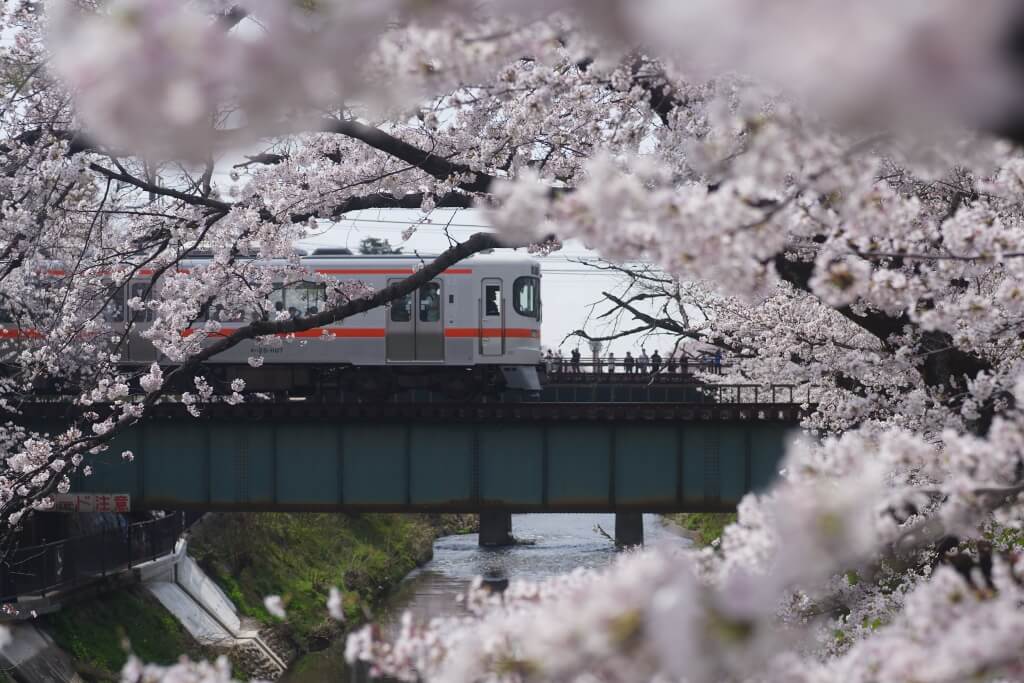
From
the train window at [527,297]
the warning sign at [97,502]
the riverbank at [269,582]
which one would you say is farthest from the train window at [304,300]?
the riverbank at [269,582]

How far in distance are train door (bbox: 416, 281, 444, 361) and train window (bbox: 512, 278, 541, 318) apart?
67.8 inches

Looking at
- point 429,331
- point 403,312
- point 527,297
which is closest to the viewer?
point 403,312

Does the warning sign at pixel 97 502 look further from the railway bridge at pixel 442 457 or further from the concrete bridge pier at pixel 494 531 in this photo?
the concrete bridge pier at pixel 494 531

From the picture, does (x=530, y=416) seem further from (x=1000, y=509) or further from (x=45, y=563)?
(x=1000, y=509)

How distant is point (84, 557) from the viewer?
71.9 ft

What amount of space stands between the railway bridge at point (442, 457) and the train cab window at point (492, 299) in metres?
3.85

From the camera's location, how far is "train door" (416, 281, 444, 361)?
22750 millimetres

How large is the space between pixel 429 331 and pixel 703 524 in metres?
21.4

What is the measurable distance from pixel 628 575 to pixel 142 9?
4.69 ft

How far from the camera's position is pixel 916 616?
275cm

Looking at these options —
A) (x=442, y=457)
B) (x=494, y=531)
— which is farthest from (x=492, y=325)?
(x=494, y=531)

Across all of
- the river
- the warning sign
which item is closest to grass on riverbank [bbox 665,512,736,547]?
the river

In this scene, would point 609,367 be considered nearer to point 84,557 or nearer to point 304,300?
point 304,300

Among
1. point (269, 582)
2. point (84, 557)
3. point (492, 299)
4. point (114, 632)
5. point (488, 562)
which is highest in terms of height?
point (492, 299)
